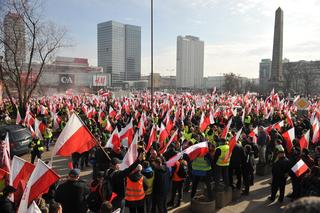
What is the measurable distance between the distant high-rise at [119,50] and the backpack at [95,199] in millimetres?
155155

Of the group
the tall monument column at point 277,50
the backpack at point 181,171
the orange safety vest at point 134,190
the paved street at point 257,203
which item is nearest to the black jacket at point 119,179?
the orange safety vest at point 134,190

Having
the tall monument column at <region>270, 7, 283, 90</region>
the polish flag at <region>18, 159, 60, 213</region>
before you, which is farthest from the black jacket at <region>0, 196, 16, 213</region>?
the tall monument column at <region>270, 7, 283, 90</region>

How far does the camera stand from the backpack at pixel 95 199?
5289 mm

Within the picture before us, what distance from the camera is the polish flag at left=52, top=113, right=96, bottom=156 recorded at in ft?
18.6

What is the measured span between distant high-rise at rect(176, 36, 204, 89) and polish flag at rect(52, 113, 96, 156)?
147m

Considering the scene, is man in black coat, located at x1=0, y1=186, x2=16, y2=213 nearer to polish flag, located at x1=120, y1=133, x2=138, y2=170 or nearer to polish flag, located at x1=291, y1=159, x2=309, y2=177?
polish flag, located at x1=120, y1=133, x2=138, y2=170

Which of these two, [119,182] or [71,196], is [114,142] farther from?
[71,196]

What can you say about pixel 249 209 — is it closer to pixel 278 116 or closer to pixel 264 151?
pixel 264 151

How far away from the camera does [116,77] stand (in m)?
163

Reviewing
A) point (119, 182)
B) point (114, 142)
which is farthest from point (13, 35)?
point (119, 182)

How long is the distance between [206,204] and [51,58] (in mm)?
23035

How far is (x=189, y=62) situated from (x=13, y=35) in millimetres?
141785

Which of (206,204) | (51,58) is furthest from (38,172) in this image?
(51,58)

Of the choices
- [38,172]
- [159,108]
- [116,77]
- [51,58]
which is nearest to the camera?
[38,172]
